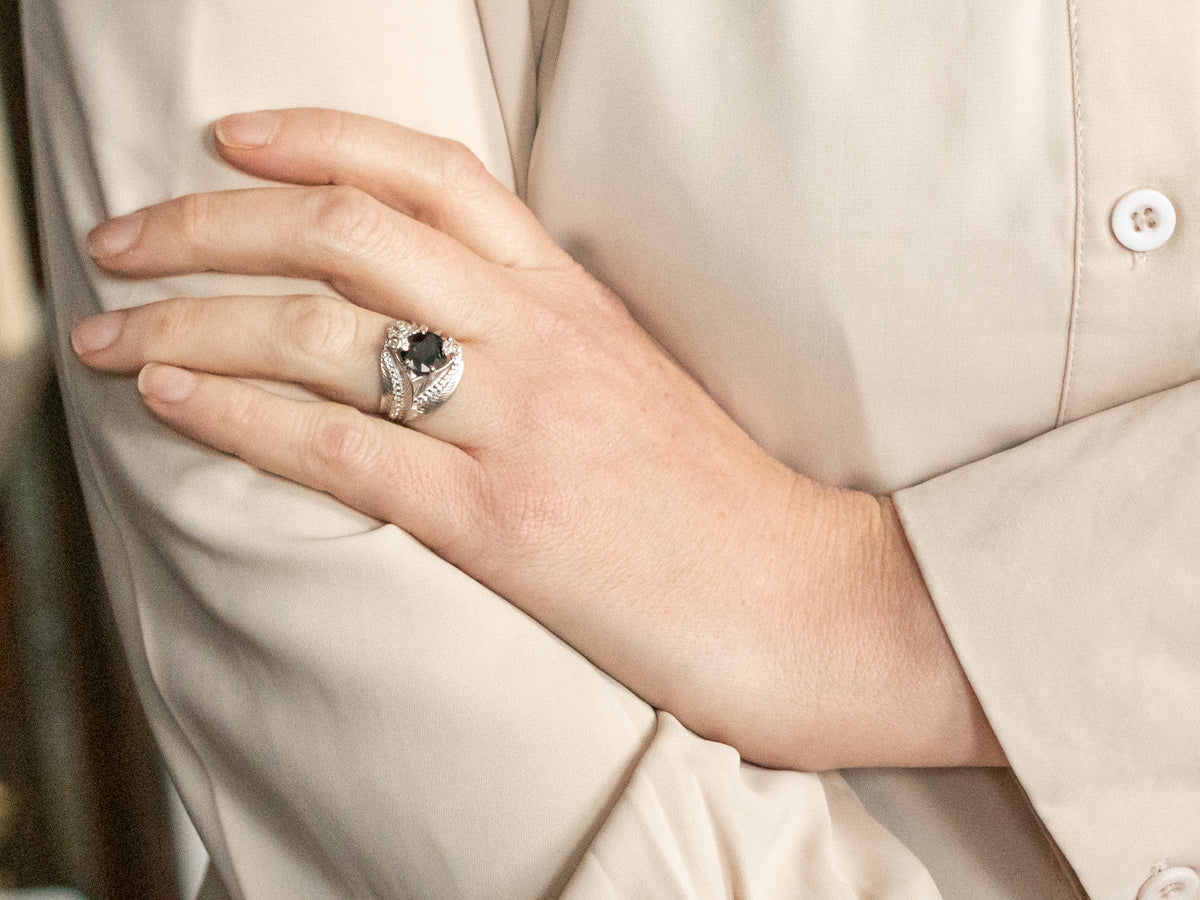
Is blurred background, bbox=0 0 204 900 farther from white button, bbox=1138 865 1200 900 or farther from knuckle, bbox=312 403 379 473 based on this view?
white button, bbox=1138 865 1200 900

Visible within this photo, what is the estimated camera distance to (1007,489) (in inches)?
23.5

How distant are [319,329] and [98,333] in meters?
0.16

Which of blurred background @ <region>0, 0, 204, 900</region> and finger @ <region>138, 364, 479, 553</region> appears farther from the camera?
blurred background @ <region>0, 0, 204, 900</region>

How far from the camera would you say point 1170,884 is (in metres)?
0.59

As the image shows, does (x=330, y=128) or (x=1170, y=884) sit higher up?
(x=330, y=128)

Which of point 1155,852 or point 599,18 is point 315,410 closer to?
point 599,18

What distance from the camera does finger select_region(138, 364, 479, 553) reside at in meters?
0.56

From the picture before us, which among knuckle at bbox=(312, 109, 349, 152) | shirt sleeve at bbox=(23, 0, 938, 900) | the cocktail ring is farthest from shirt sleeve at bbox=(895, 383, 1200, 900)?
knuckle at bbox=(312, 109, 349, 152)

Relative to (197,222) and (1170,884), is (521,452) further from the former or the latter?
(1170,884)

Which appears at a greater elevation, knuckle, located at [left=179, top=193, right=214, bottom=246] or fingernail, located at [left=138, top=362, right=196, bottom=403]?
knuckle, located at [left=179, top=193, right=214, bottom=246]

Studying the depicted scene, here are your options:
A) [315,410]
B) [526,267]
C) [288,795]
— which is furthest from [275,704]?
[526,267]

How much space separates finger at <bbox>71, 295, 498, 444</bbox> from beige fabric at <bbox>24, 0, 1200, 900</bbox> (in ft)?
0.10

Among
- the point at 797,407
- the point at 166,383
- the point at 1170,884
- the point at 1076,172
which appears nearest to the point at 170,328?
the point at 166,383

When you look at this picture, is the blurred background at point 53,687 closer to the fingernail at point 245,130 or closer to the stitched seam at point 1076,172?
the fingernail at point 245,130
